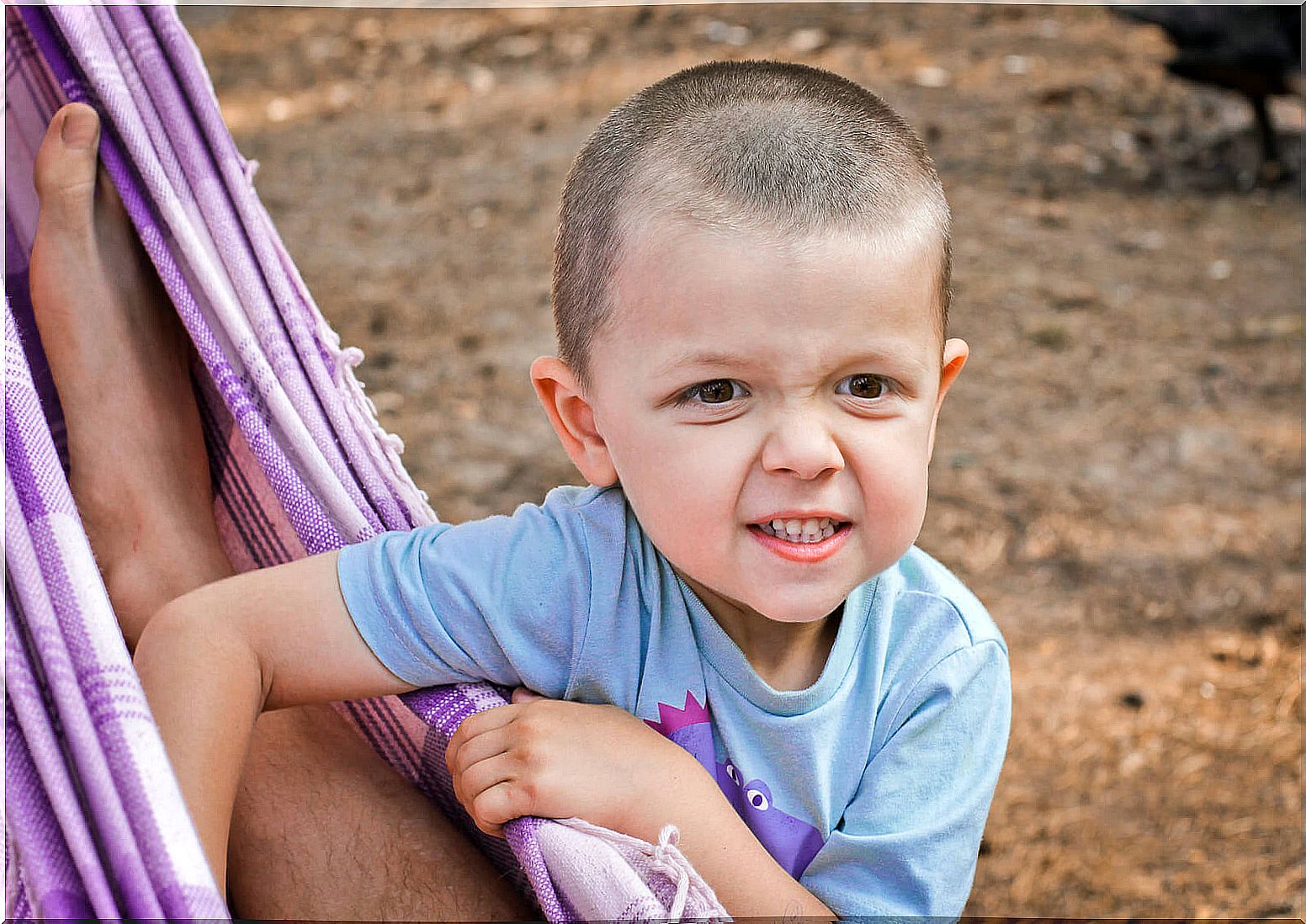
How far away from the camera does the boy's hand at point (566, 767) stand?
1182 mm

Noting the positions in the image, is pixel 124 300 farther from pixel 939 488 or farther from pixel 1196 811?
pixel 939 488

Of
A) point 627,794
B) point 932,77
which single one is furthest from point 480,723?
point 932,77

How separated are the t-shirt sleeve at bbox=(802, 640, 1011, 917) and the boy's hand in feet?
0.57

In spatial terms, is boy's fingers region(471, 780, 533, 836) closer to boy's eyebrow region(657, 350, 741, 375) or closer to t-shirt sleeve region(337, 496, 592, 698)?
t-shirt sleeve region(337, 496, 592, 698)


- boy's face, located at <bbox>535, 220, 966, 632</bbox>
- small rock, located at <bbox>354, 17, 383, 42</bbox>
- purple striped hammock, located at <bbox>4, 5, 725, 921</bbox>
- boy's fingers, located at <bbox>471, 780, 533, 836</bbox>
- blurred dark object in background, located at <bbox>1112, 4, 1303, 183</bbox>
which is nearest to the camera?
purple striped hammock, located at <bbox>4, 5, 725, 921</bbox>

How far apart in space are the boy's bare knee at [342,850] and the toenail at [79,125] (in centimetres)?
70

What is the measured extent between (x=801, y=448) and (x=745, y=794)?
0.37m

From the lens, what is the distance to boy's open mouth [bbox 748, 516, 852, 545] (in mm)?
1126

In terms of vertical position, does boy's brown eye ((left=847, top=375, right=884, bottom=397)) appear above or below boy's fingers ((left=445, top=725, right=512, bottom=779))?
above

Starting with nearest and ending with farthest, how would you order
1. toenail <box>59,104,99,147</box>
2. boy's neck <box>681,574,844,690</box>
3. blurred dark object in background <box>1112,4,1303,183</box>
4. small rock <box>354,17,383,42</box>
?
boy's neck <box>681,574,844,690</box> → toenail <box>59,104,99,147</box> → blurred dark object in background <box>1112,4,1303,183</box> → small rock <box>354,17,383,42</box>

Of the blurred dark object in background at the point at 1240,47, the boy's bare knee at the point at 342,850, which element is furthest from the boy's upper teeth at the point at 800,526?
the blurred dark object in background at the point at 1240,47

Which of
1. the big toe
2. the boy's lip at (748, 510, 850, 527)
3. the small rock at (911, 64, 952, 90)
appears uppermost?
the big toe

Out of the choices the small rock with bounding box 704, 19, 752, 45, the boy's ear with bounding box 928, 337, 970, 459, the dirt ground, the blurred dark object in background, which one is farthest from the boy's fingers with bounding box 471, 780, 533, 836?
the small rock with bounding box 704, 19, 752, 45

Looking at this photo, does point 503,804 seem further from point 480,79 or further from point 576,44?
point 576,44
